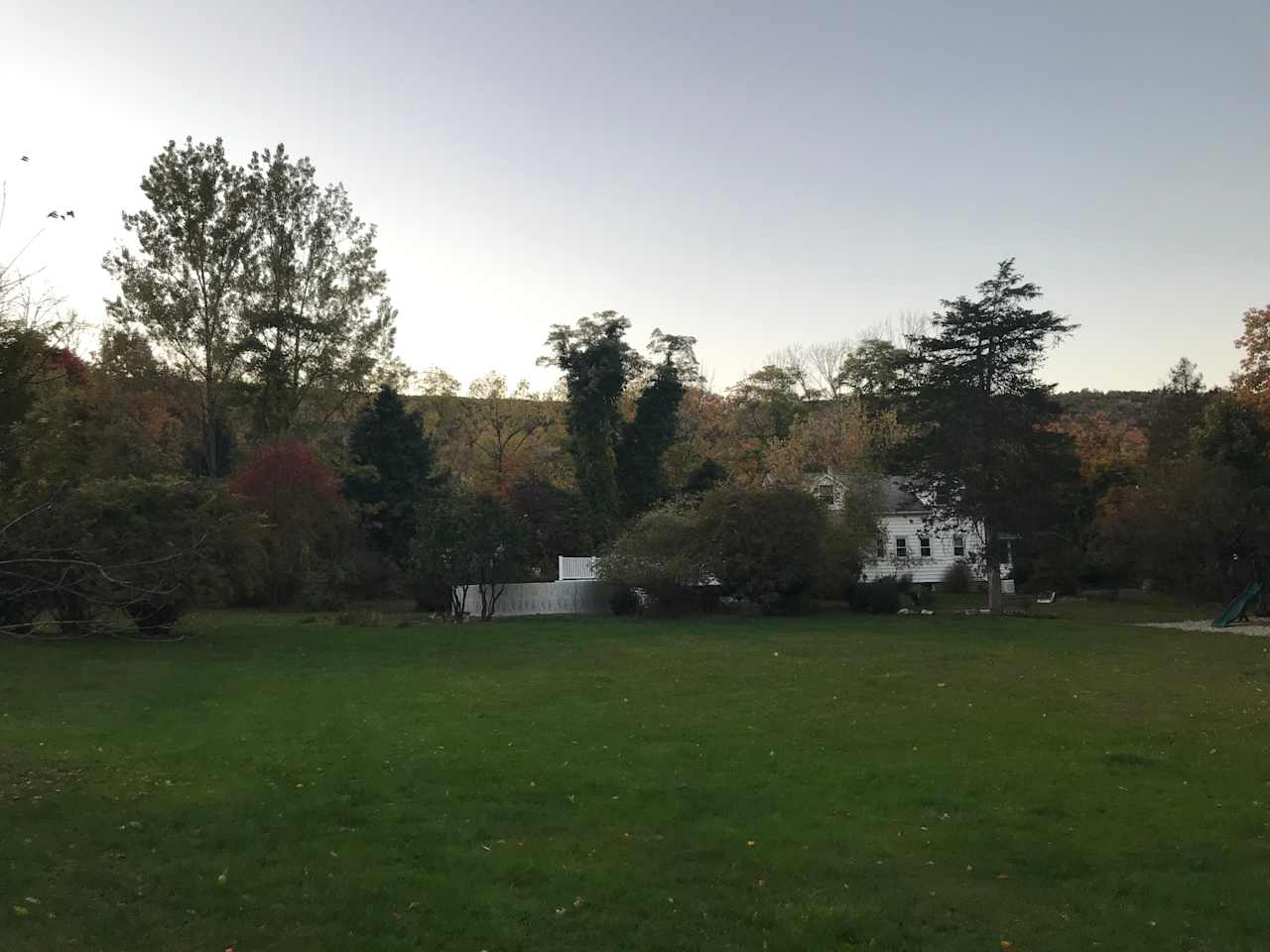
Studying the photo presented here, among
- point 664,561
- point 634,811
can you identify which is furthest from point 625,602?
point 634,811

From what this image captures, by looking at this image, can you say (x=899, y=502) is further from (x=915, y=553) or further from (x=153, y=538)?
(x=153, y=538)

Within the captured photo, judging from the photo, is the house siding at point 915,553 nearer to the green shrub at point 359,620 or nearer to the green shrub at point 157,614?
the green shrub at point 359,620

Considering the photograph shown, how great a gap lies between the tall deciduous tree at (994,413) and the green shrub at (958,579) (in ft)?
42.5

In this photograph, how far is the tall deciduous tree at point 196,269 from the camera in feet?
123

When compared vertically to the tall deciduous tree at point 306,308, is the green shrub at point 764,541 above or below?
below

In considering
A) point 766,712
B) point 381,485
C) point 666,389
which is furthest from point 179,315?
point 766,712

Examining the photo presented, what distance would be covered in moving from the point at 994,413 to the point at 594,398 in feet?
58.4

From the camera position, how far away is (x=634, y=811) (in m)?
8.64

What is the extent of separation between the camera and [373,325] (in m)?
42.1

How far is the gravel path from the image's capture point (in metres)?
25.2

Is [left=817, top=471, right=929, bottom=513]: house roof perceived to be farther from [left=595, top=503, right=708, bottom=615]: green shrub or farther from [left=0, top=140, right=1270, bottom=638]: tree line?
[left=595, top=503, right=708, bottom=615]: green shrub

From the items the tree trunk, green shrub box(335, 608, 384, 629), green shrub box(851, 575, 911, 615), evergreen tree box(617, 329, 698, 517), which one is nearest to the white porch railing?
evergreen tree box(617, 329, 698, 517)

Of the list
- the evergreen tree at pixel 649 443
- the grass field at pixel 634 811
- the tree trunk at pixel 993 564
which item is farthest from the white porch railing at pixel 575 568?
the grass field at pixel 634 811

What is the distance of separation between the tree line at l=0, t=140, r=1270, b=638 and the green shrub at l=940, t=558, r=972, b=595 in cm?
264
